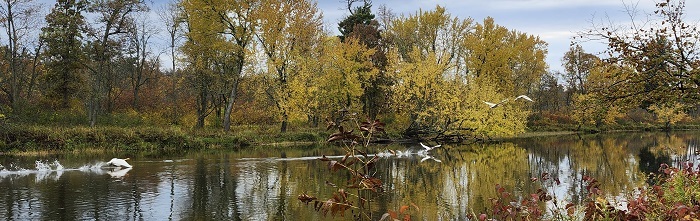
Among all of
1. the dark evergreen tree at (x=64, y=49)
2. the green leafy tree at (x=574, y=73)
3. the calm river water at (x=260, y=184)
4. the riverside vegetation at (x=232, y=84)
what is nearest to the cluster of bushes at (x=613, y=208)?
the calm river water at (x=260, y=184)

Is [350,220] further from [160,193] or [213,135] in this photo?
[213,135]

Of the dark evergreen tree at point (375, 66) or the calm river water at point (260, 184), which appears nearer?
the calm river water at point (260, 184)

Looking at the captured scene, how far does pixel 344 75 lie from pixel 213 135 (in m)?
10.6

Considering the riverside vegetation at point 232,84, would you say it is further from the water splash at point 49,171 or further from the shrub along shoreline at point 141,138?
the water splash at point 49,171

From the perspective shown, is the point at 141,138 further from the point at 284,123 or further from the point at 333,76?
the point at 333,76

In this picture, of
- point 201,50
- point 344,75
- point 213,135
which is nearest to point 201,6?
point 201,50

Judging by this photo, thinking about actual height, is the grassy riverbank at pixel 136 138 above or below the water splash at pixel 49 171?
above

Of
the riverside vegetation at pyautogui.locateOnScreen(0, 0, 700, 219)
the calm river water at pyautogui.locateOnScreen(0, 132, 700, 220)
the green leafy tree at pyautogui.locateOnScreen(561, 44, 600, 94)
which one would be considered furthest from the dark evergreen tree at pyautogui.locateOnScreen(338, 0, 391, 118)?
the green leafy tree at pyautogui.locateOnScreen(561, 44, 600, 94)

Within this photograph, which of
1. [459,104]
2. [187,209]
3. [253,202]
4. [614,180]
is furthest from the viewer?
[459,104]

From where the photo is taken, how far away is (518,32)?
52.6m

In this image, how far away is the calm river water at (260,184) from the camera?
11539 millimetres

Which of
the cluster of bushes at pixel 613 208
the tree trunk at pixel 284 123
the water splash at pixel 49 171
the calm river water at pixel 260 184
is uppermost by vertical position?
the tree trunk at pixel 284 123

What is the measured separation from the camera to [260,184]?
15.8 metres

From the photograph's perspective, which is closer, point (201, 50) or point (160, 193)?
point (160, 193)
